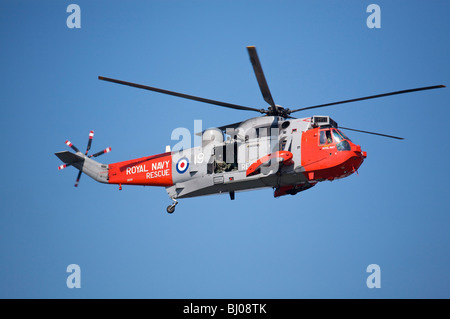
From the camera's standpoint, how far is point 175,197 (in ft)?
99.6

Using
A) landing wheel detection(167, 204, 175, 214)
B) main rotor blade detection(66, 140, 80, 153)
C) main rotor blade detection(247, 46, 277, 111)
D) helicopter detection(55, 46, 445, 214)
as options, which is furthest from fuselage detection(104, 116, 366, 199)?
main rotor blade detection(66, 140, 80, 153)

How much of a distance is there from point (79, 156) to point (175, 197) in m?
6.98

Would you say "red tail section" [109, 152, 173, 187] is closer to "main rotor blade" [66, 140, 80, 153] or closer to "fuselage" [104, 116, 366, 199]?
"fuselage" [104, 116, 366, 199]

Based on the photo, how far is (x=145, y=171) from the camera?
103ft

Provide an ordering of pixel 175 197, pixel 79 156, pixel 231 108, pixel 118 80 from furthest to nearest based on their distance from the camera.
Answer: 1. pixel 79 156
2. pixel 175 197
3. pixel 231 108
4. pixel 118 80

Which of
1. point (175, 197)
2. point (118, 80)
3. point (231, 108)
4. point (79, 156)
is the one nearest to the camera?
point (118, 80)

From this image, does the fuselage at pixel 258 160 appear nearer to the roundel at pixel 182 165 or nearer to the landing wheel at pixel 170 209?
the roundel at pixel 182 165

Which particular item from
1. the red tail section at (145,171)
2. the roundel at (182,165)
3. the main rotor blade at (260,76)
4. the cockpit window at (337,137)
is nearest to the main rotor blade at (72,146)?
the red tail section at (145,171)

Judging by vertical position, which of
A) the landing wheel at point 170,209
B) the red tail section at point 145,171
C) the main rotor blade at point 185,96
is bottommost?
the landing wheel at point 170,209

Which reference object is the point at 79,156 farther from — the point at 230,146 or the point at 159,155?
the point at 230,146

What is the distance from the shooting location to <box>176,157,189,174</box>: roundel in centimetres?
3014

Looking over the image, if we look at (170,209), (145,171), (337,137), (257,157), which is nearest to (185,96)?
(257,157)

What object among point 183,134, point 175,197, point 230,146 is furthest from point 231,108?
point 175,197

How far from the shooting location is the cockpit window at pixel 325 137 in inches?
1063
